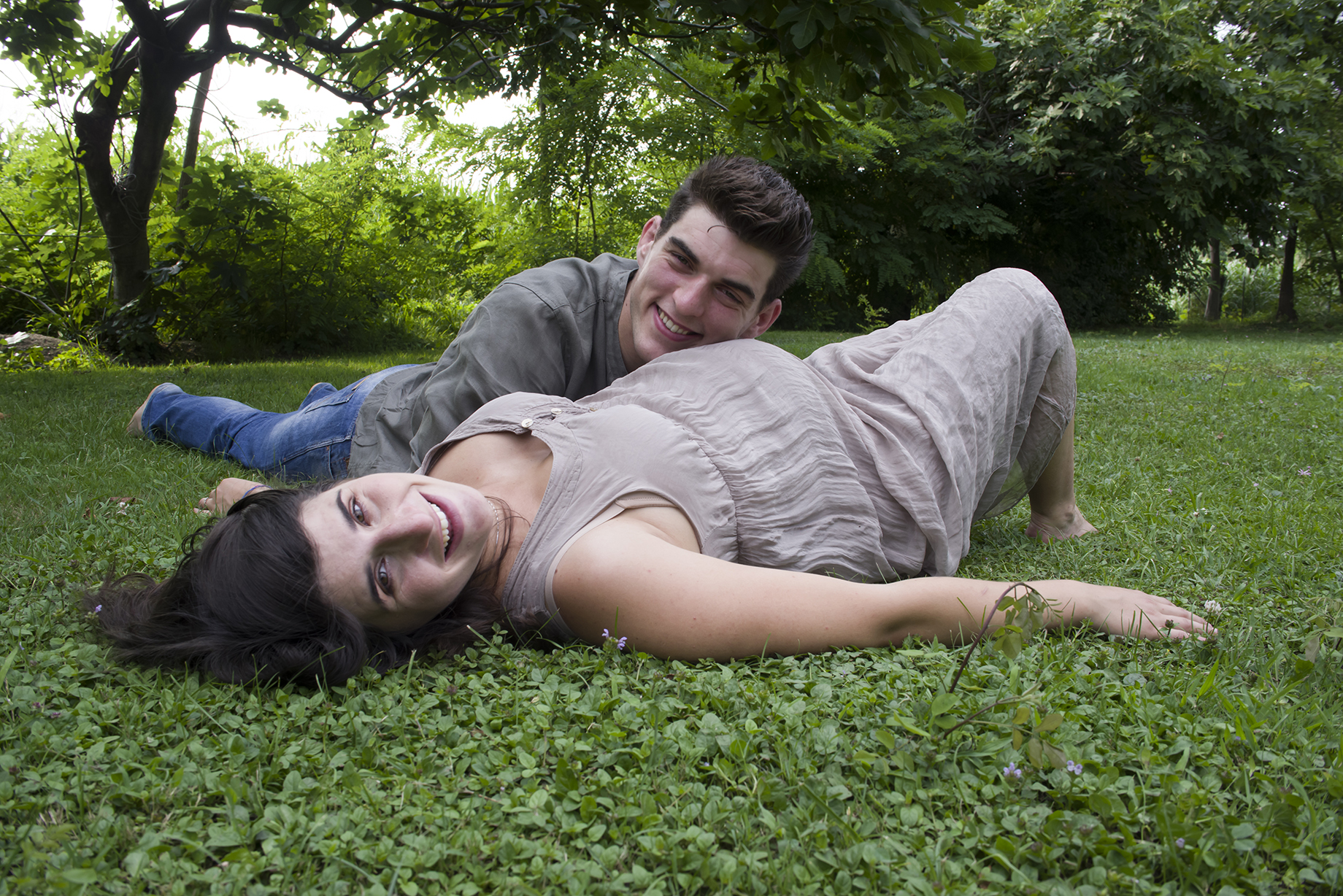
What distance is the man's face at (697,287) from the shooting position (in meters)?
3.46

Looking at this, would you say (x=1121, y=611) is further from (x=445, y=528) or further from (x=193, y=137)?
(x=193, y=137)

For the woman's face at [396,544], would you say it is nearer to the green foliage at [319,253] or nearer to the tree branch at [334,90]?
the tree branch at [334,90]

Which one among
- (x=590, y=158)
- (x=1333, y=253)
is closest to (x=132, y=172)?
(x=590, y=158)

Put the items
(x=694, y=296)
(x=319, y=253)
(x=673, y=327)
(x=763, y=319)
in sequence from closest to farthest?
(x=694, y=296)
(x=673, y=327)
(x=763, y=319)
(x=319, y=253)

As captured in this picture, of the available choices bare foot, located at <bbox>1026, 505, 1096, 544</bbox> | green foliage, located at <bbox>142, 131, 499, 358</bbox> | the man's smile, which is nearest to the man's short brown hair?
the man's smile

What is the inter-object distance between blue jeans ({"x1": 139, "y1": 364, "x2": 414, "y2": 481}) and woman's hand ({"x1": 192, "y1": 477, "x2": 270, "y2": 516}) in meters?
0.50

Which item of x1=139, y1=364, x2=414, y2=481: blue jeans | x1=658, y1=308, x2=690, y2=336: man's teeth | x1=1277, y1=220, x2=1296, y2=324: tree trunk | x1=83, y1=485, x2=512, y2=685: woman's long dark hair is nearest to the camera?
x1=83, y1=485, x2=512, y2=685: woman's long dark hair

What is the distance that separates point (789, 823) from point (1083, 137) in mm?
17513

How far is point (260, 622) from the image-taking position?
2.05 meters

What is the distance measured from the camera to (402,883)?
4.42 ft

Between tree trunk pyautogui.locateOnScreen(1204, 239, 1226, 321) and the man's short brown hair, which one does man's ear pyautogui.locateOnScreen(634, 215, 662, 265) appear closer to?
the man's short brown hair

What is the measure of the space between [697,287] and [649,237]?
1.93 ft

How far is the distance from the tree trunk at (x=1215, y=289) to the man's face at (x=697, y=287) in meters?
23.6

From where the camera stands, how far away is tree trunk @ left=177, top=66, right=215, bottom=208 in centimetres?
937
